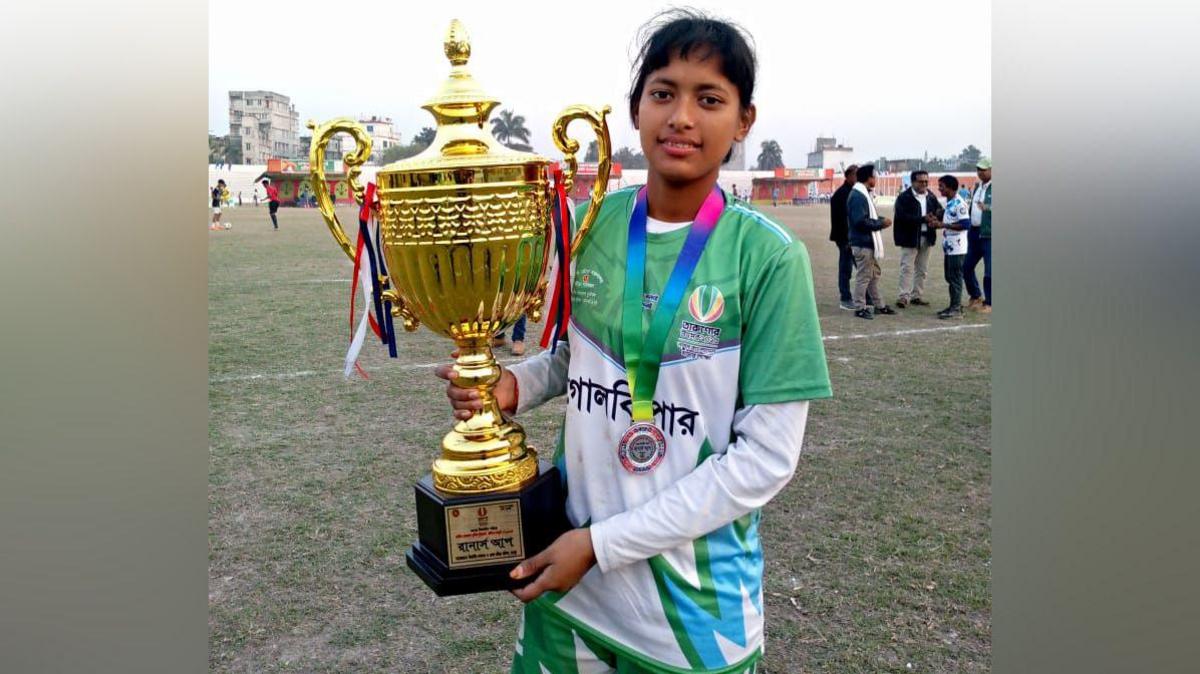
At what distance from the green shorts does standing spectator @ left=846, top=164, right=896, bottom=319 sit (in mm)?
7610

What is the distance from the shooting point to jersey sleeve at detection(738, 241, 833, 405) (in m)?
1.17

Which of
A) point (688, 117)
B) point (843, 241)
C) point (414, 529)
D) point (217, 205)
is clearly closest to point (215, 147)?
point (414, 529)

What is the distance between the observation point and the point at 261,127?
1833 inches

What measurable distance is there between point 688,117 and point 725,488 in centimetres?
54

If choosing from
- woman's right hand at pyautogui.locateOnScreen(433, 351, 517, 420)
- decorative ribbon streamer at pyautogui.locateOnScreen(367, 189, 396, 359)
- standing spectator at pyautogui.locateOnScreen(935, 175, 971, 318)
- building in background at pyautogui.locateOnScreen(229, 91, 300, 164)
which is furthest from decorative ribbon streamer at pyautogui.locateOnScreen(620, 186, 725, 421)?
building in background at pyautogui.locateOnScreen(229, 91, 300, 164)

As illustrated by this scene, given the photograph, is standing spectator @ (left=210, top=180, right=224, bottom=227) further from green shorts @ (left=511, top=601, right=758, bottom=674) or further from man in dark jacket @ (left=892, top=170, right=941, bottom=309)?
green shorts @ (left=511, top=601, right=758, bottom=674)

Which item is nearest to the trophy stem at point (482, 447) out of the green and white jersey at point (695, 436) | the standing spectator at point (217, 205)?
the green and white jersey at point (695, 436)

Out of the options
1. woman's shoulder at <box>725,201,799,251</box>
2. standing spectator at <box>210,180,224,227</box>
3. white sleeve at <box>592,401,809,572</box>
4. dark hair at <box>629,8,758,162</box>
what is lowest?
white sleeve at <box>592,401,809,572</box>

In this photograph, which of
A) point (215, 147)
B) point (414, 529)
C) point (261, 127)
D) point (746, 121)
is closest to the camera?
point (746, 121)

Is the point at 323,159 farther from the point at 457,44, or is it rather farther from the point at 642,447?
the point at 642,447

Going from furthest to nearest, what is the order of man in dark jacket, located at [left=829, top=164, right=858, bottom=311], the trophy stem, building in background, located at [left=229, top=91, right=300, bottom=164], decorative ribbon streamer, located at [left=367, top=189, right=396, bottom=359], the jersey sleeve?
building in background, located at [left=229, top=91, right=300, bottom=164]
man in dark jacket, located at [left=829, top=164, right=858, bottom=311]
decorative ribbon streamer, located at [left=367, top=189, right=396, bottom=359]
the trophy stem
the jersey sleeve

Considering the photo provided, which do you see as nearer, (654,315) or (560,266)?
(654,315)
